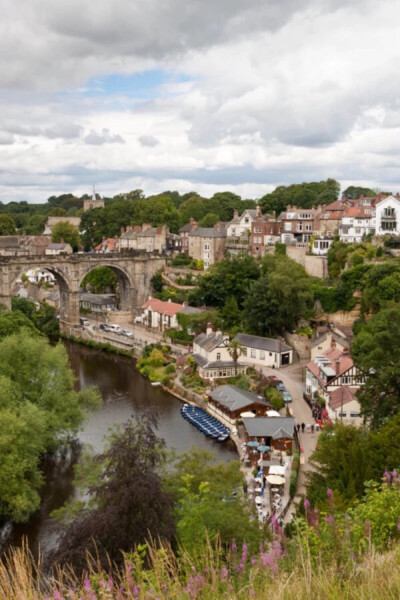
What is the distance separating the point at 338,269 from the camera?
57.8m

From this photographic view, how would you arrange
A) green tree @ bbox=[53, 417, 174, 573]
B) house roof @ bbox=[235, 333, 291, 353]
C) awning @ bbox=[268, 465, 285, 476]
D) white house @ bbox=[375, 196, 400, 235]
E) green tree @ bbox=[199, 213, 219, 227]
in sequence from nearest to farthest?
1. green tree @ bbox=[53, 417, 174, 573]
2. awning @ bbox=[268, 465, 285, 476]
3. house roof @ bbox=[235, 333, 291, 353]
4. white house @ bbox=[375, 196, 400, 235]
5. green tree @ bbox=[199, 213, 219, 227]

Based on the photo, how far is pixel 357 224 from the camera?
202 feet

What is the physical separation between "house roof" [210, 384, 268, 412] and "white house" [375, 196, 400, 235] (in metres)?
29.0

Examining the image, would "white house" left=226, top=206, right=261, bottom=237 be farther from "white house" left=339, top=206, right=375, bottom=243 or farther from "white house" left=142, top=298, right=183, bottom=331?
"white house" left=142, top=298, right=183, bottom=331

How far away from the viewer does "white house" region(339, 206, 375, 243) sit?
199 ft

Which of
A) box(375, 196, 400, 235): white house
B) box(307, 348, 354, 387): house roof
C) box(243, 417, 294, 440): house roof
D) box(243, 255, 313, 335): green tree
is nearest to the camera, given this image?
box(243, 417, 294, 440): house roof

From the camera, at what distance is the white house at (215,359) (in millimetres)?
45312

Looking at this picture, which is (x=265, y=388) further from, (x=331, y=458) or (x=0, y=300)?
(x=0, y=300)

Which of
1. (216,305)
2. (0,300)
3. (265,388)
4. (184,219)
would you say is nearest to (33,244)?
(184,219)

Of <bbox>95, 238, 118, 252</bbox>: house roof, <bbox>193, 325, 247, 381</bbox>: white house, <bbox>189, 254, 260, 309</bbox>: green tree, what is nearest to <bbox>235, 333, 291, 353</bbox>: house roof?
<bbox>193, 325, 247, 381</bbox>: white house

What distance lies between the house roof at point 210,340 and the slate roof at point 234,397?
655 centimetres

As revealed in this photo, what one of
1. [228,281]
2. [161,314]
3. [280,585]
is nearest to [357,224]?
[228,281]

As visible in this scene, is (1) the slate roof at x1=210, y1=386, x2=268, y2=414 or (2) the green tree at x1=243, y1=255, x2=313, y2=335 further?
(2) the green tree at x1=243, y1=255, x2=313, y2=335

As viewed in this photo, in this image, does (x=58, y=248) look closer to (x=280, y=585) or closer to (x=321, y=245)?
(x=321, y=245)
